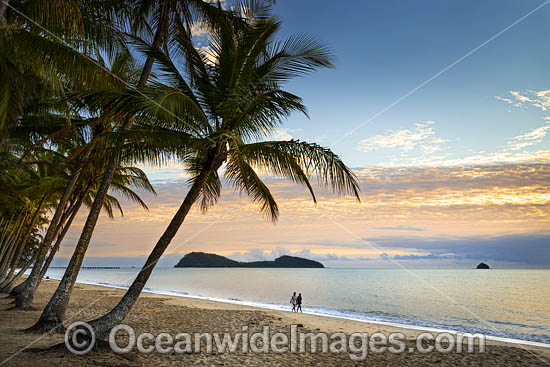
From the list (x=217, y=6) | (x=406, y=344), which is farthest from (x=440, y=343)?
(x=217, y=6)

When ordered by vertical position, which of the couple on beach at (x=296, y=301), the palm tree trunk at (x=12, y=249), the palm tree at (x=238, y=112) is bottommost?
the couple on beach at (x=296, y=301)

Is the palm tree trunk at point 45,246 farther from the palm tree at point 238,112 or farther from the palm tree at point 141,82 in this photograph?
the palm tree at point 238,112

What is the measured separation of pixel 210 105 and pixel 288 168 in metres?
2.18

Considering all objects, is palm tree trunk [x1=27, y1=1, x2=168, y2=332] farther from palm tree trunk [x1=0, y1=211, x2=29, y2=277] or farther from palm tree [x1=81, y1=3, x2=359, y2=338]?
palm tree trunk [x1=0, y1=211, x2=29, y2=277]

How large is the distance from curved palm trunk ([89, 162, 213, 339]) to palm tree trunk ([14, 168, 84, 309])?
4.09m

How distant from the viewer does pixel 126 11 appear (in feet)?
29.7

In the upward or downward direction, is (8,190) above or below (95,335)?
above

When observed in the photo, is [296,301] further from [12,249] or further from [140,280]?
[12,249]

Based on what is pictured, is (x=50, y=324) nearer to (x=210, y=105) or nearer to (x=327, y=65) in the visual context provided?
(x=210, y=105)

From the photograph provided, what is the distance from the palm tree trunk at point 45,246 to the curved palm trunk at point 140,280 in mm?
4088

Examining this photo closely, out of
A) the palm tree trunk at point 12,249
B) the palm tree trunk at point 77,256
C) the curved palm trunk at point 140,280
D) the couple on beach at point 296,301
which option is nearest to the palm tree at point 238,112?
the curved palm trunk at point 140,280

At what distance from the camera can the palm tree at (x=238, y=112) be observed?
6902 mm

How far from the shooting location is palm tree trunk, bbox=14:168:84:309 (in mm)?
9922

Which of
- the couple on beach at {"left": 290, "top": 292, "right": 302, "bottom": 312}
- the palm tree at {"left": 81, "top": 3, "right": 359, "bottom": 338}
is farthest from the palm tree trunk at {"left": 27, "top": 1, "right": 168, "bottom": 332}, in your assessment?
the couple on beach at {"left": 290, "top": 292, "right": 302, "bottom": 312}
